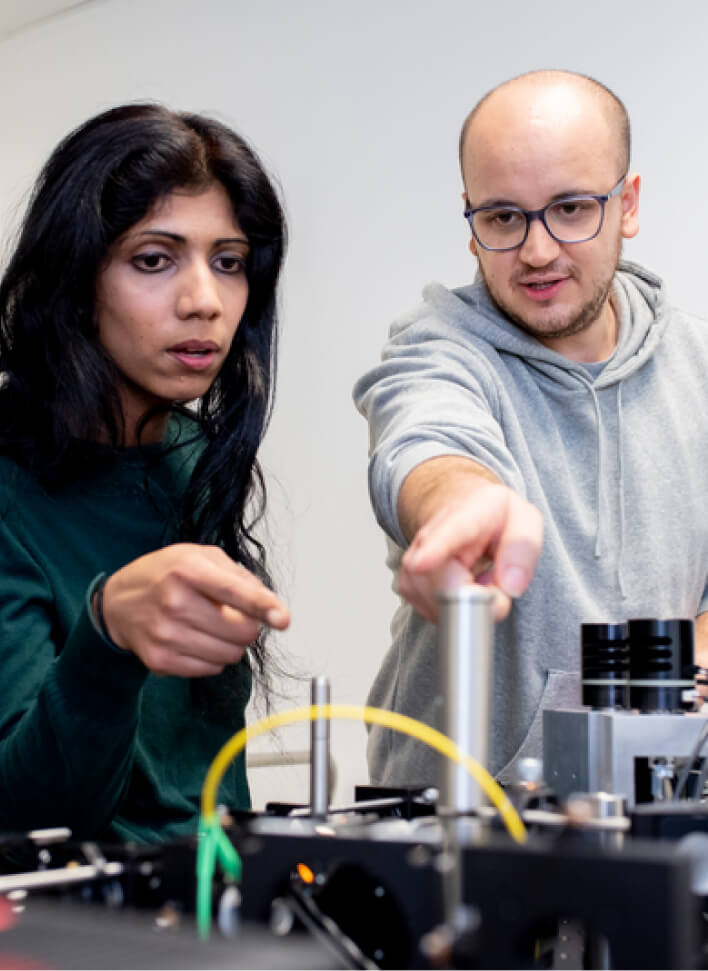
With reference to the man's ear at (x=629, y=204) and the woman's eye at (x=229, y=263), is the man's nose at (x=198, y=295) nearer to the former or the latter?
the woman's eye at (x=229, y=263)

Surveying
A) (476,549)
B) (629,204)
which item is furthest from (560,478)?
(476,549)

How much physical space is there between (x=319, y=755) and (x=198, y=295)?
72 cm

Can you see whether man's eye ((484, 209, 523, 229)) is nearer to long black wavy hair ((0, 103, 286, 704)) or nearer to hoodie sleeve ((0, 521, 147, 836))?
long black wavy hair ((0, 103, 286, 704))

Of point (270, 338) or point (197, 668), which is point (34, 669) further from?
point (270, 338)

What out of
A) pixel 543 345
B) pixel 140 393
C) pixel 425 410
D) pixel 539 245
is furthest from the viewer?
pixel 543 345

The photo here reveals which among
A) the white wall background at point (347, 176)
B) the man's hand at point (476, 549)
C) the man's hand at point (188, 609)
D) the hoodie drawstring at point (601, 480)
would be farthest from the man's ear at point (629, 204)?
the man's hand at point (188, 609)

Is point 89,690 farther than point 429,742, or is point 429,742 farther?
point 89,690

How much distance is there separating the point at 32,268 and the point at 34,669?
0.52 m

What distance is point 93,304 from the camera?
132 centimetres

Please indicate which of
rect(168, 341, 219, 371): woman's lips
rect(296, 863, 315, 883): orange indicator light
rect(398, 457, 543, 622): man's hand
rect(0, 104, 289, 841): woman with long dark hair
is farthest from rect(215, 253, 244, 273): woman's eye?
rect(296, 863, 315, 883): orange indicator light

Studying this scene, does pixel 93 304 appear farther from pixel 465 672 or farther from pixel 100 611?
pixel 465 672

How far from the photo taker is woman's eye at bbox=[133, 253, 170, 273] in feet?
4.27

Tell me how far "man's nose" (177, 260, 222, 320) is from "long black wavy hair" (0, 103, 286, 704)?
3.5 inches

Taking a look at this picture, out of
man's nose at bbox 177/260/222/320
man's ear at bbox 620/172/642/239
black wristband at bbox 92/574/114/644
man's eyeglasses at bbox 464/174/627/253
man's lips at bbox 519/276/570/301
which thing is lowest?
black wristband at bbox 92/574/114/644
